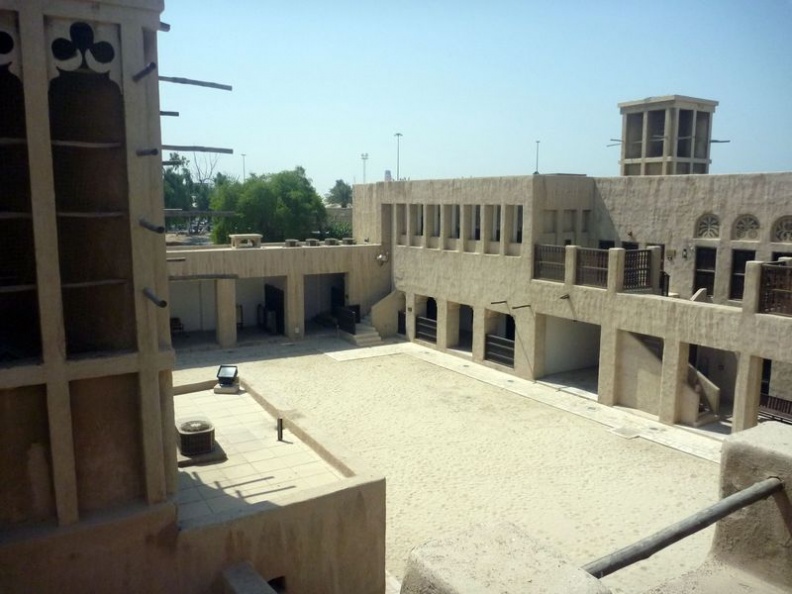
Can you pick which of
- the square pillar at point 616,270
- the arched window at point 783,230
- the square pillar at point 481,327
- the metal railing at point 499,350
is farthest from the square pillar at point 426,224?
the arched window at point 783,230

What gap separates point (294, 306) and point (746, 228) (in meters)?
17.1

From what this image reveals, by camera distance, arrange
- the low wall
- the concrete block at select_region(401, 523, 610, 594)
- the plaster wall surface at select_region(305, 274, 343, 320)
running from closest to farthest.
Result: 1. the concrete block at select_region(401, 523, 610, 594)
2. the low wall
3. the plaster wall surface at select_region(305, 274, 343, 320)

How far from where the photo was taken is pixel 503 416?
19125 millimetres

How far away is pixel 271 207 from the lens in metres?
45.0

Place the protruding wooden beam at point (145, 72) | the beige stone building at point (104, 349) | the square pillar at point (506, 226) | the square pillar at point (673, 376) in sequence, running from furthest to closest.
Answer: the square pillar at point (506, 226)
the square pillar at point (673, 376)
the protruding wooden beam at point (145, 72)
the beige stone building at point (104, 349)

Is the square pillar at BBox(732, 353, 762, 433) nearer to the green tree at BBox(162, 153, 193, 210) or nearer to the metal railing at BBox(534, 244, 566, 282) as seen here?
the metal railing at BBox(534, 244, 566, 282)

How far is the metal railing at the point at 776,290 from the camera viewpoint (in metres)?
15.5

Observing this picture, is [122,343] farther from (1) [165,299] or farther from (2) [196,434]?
(2) [196,434]

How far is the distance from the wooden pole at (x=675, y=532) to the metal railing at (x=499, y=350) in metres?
19.9

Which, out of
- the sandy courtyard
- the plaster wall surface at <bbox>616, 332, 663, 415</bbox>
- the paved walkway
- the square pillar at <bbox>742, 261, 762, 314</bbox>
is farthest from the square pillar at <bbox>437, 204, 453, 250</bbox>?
the paved walkway

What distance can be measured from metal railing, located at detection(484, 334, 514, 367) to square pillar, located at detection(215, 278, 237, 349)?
401 inches

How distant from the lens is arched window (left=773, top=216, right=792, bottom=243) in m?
17.8

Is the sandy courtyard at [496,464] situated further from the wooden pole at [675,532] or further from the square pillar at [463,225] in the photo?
the wooden pole at [675,532]

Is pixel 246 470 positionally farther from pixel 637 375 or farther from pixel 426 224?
pixel 426 224
